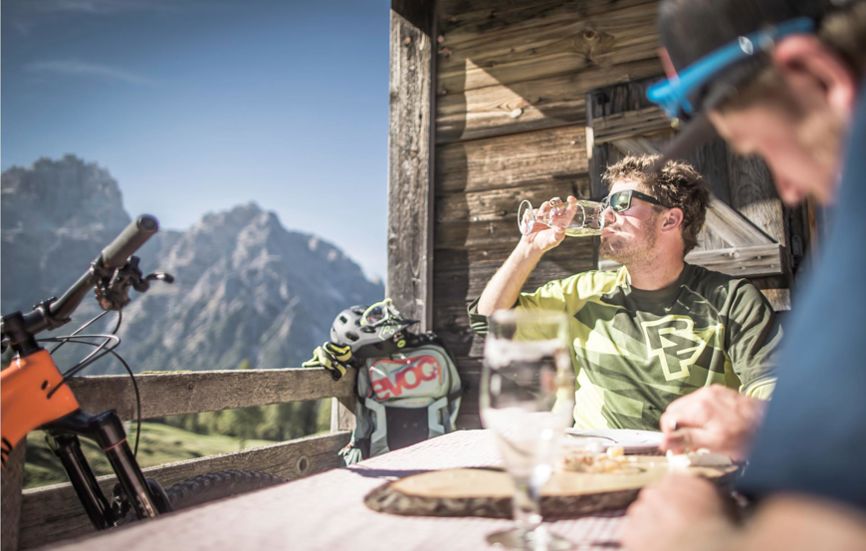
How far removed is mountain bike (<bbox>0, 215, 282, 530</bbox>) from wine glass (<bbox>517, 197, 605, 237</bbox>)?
1497mm

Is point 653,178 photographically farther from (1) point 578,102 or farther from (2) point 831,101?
(2) point 831,101

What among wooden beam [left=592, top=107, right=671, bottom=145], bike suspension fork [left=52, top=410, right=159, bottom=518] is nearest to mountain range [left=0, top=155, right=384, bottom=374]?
wooden beam [left=592, top=107, right=671, bottom=145]

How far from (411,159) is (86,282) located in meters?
3.07

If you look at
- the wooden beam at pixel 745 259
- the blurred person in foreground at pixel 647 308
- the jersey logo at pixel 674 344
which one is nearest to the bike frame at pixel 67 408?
the blurred person in foreground at pixel 647 308

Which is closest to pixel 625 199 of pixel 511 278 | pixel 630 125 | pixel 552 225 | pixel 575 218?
pixel 575 218

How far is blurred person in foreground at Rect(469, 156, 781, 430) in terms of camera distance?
214 centimetres

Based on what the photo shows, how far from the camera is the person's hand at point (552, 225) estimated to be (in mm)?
2379

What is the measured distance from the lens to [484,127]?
14.1 feet

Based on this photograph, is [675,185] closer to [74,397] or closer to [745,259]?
[745,259]

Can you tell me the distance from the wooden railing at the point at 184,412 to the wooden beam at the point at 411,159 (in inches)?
36.1

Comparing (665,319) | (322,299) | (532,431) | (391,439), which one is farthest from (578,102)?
(322,299)

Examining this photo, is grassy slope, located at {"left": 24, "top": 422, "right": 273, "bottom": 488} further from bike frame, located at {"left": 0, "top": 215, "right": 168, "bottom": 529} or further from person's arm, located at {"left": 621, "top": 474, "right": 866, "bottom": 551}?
person's arm, located at {"left": 621, "top": 474, "right": 866, "bottom": 551}

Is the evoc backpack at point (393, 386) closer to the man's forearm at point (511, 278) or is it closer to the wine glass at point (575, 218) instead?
the man's forearm at point (511, 278)

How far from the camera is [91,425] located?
1617 millimetres
